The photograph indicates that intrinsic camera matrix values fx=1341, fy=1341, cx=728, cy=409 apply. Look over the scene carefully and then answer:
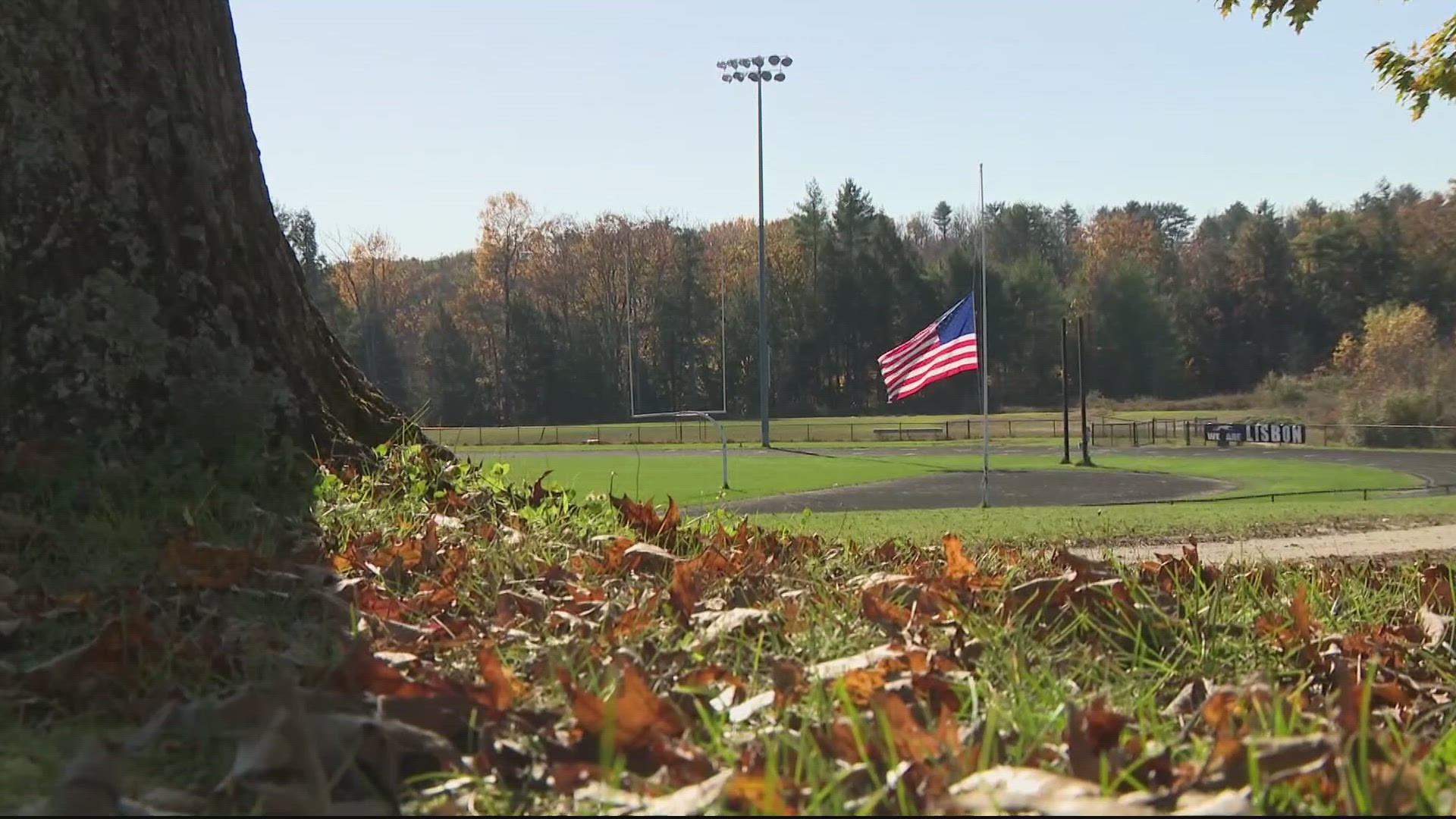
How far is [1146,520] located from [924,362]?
754cm

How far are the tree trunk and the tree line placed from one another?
Result: 3230 inches

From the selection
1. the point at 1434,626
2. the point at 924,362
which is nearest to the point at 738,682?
the point at 1434,626

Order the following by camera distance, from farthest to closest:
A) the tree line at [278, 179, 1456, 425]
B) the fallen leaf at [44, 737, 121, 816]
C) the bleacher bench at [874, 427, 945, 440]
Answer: the tree line at [278, 179, 1456, 425]
the bleacher bench at [874, 427, 945, 440]
the fallen leaf at [44, 737, 121, 816]

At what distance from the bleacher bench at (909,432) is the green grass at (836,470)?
12.0 meters

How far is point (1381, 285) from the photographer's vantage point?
8925 centimetres

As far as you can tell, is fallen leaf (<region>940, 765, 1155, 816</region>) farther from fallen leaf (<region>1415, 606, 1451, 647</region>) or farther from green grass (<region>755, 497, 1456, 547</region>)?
green grass (<region>755, 497, 1456, 547</region>)

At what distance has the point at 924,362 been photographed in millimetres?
28109

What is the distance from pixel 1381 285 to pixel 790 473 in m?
64.0

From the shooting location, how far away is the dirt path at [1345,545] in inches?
595

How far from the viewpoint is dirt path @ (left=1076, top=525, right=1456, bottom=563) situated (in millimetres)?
15102

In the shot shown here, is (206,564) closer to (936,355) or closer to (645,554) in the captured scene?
(645,554)

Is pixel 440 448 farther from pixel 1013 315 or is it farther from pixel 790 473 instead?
pixel 1013 315

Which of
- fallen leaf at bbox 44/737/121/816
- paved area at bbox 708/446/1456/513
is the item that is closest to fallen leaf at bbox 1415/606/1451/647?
fallen leaf at bbox 44/737/121/816

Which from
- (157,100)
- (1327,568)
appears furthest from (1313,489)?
(157,100)
